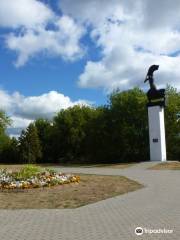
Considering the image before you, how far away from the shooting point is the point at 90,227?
10.0 meters

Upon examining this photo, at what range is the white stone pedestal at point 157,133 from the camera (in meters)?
38.2

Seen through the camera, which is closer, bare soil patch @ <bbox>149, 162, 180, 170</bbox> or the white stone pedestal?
bare soil patch @ <bbox>149, 162, 180, 170</bbox>

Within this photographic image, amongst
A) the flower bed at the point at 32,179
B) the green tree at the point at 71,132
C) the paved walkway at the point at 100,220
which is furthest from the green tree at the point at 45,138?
the paved walkway at the point at 100,220

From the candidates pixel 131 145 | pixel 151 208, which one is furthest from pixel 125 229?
pixel 131 145

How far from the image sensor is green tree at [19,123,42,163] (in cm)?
5931

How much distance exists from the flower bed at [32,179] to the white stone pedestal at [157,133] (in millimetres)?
19650

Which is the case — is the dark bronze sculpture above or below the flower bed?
above

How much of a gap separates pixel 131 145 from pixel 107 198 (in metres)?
39.0

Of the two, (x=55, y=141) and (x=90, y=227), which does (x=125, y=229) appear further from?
(x=55, y=141)

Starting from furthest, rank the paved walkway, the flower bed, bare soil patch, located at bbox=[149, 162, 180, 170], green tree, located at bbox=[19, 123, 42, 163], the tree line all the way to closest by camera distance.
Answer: green tree, located at bbox=[19, 123, 42, 163] < the tree line < bare soil patch, located at bbox=[149, 162, 180, 170] < the flower bed < the paved walkway

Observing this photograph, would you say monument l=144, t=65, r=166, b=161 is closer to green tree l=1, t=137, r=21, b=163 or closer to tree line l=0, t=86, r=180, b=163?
tree line l=0, t=86, r=180, b=163

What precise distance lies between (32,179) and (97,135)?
130 ft

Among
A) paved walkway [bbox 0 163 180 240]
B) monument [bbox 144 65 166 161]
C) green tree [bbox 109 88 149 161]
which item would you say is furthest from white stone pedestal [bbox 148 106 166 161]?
paved walkway [bbox 0 163 180 240]

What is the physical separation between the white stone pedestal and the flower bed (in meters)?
19.7
